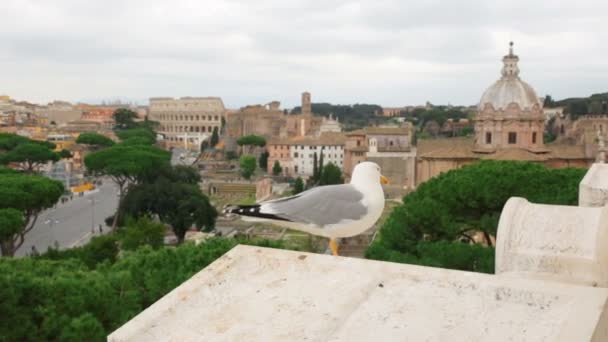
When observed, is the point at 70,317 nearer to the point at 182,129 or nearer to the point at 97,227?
the point at 97,227

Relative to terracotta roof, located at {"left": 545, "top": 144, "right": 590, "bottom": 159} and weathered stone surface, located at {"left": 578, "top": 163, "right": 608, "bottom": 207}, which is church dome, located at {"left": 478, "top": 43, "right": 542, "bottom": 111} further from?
weathered stone surface, located at {"left": 578, "top": 163, "right": 608, "bottom": 207}

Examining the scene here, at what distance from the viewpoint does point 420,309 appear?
189 cm

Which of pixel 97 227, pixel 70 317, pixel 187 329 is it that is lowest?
pixel 97 227

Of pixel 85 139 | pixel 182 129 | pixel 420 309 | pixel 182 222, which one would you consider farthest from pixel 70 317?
pixel 182 129

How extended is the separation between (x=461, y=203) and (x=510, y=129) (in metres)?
15.0

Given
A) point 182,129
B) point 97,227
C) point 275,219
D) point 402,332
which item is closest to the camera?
point 402,332

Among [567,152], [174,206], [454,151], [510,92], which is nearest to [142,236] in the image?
[174,206]

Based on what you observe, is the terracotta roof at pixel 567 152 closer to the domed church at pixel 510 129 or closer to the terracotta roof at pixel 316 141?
the domed church at pixel 510 129

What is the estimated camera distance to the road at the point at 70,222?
19.3 metres

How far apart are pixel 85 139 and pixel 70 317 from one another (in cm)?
3545

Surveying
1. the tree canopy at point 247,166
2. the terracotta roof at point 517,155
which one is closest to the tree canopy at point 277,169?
the tree canopy at point 247,166

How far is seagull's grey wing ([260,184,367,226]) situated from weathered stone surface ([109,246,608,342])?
0.97 m

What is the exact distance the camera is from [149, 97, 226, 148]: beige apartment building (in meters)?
72.6

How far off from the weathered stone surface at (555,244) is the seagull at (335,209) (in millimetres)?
1017
